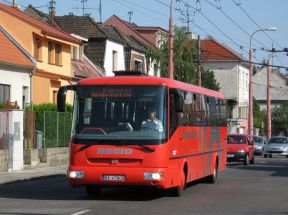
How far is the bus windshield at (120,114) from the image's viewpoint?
→ 56.2ft

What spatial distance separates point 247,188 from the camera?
2170 centimetres

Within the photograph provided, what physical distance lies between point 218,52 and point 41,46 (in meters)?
49.0

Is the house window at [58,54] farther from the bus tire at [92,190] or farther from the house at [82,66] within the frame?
the bus tire at [92,190]

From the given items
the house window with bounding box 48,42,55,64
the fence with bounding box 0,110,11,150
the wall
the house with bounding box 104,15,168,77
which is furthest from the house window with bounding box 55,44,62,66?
the house with bounding box 104,15,168,77

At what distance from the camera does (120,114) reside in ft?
57.0

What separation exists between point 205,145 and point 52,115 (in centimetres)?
1357

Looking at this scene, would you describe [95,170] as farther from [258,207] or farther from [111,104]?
[258,207]

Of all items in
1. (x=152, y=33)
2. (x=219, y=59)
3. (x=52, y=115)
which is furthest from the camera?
(x=219, y=59)

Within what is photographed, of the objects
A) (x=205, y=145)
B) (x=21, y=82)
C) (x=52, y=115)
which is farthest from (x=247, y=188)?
(x=21, y=82)

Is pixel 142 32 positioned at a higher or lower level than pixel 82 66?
higher

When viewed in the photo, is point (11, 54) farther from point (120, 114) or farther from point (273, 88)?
point (273, 88)

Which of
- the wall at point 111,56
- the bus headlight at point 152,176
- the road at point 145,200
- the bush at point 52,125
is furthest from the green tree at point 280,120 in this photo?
the bus headlight at point 152,176

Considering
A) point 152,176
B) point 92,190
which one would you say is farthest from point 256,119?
point 152,176

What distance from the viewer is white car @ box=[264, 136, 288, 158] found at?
53750 mm
